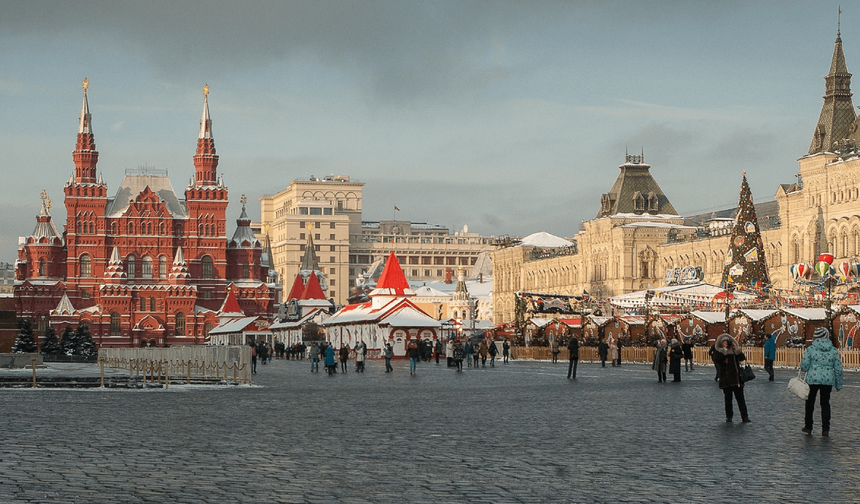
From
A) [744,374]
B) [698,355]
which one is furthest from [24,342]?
[744,374]

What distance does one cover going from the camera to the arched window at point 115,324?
111000mm

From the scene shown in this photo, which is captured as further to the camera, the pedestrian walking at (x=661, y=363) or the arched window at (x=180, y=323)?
the arched window at (x=180, y=323)

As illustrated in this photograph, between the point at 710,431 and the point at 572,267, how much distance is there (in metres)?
94.9

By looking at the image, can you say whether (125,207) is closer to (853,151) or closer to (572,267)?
(572,267)

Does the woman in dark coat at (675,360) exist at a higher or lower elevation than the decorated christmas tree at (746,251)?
lower

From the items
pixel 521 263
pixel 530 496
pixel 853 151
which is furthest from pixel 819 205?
pixel 530 496

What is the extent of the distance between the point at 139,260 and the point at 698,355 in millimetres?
74176

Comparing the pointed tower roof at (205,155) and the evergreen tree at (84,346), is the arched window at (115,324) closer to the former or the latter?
the pointed tower roof at (205,155)

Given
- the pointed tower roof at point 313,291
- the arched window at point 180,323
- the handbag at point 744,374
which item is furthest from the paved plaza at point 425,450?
the arched window at point 180,323

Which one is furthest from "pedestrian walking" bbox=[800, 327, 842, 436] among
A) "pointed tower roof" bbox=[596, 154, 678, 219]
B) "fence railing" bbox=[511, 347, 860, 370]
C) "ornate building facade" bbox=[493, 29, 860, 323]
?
"pointed tower roof" bbox=[596, 154, 678, 219]

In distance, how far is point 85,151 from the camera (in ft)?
374

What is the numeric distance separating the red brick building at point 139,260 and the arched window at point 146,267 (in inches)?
3.6

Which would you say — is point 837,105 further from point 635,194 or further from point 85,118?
point 85,118

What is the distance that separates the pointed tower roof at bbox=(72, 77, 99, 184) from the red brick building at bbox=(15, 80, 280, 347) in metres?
0.09
